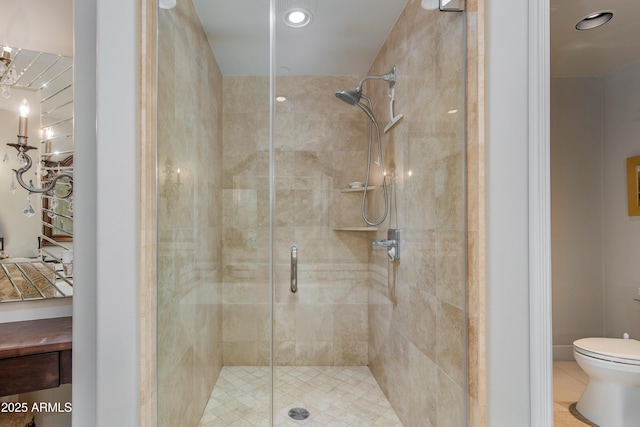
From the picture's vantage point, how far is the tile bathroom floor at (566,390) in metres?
1.95

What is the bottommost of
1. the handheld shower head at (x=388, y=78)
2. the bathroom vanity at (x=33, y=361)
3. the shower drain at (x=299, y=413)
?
the shower drain at (x=299, y=413)

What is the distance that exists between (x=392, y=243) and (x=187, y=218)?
3.49 feet

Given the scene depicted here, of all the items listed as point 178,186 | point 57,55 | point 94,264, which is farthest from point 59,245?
point 57,55

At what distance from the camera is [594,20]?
1.87 m

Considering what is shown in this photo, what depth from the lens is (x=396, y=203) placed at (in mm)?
1685

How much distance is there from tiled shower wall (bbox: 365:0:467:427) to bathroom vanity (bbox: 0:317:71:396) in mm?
1405

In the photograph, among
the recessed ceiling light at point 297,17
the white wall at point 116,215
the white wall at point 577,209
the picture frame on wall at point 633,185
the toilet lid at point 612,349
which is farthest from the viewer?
the white wall at point 577,209

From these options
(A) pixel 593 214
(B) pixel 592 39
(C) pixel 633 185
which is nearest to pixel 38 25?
(B) pixel 592 39

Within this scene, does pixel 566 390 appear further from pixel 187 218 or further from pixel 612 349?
pixel 187 218

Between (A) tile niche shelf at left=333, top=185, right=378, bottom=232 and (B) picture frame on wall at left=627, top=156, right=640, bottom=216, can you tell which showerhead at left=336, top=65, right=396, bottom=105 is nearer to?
(A) tile niche shelf at left=333, top=185, right=378, bottom=232

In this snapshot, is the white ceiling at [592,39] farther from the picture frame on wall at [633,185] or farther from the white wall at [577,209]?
the picture frame on wall at [633,185]

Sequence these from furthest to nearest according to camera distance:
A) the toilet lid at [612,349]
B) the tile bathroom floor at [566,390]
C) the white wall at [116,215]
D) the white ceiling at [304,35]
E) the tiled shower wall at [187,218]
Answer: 1. the tile bathroom floor at [566,390]
2. the toilet lid at [612,349]
3. the white ceiling at [304,35]
4. the tiled shower wall at [187,218]
5. the white wall at [116,215]

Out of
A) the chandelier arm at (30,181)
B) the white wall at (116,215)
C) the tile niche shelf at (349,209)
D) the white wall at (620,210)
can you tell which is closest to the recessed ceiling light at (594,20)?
the white wall at (620,210)

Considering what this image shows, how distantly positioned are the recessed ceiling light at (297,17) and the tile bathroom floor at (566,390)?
2.76 m
